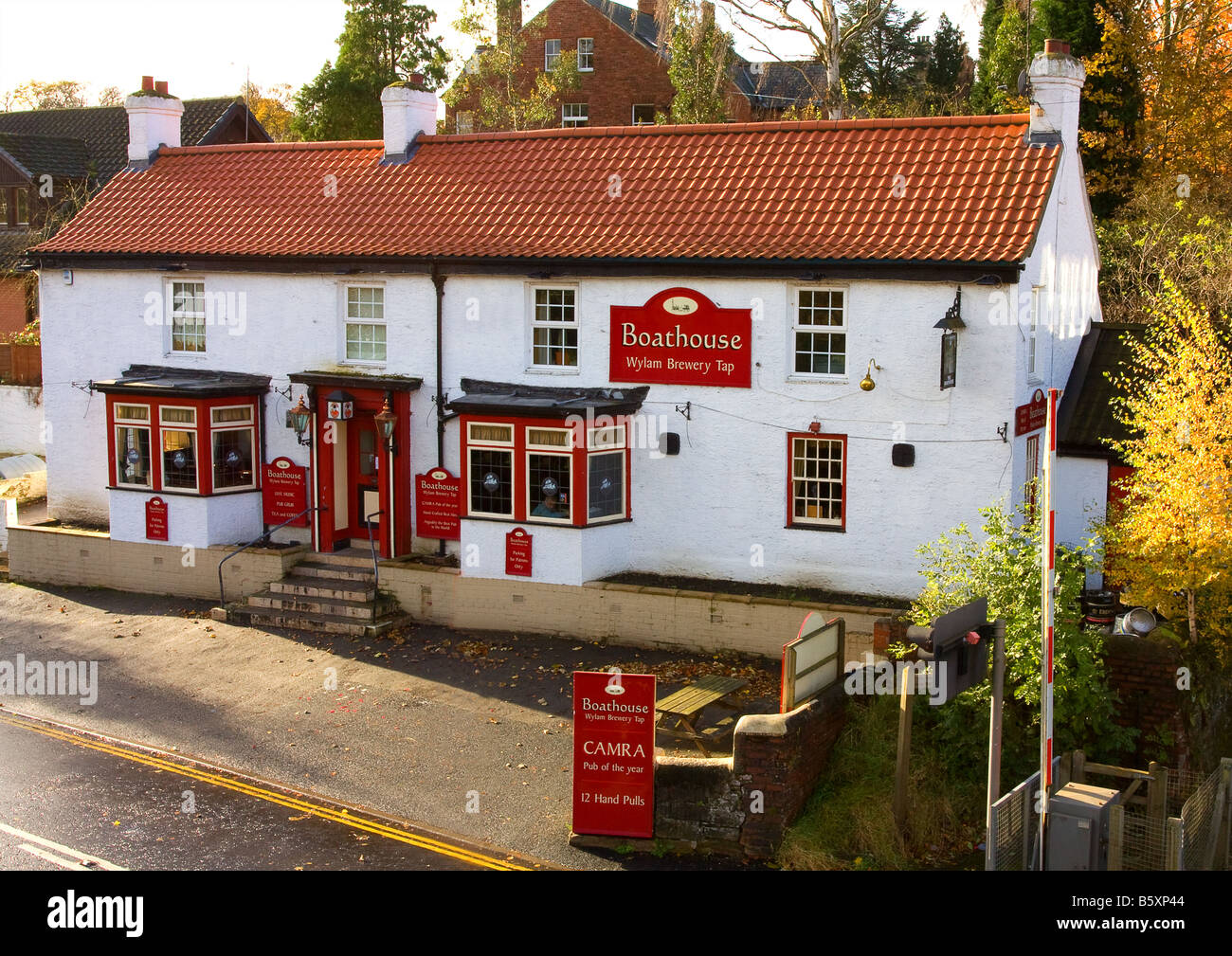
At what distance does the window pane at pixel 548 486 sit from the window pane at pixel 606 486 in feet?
1.17

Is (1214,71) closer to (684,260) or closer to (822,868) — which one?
(684,260)

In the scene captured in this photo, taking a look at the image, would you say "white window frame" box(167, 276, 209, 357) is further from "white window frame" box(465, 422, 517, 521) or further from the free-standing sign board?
the free-standing sign board

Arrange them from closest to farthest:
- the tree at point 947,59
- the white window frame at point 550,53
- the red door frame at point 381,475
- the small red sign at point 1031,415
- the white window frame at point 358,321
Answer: the small red sign at point 1031,415 → the red door frame at point 381,475 → the white window frame at point 358,321 → the tree at point 947,59 → the white window frame at point 550,53

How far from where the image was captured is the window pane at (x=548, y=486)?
19.1 meters

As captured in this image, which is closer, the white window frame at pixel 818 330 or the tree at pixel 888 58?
the white window frame at pixel 818 330

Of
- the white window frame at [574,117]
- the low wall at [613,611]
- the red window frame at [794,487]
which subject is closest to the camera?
the low wall at [613,611]

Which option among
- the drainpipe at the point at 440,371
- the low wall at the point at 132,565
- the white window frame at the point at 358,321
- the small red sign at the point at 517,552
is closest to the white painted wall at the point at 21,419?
the low wall at the point at 132,565

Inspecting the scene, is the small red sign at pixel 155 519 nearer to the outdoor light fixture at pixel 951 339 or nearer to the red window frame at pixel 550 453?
the red window frame at pixel 550 453

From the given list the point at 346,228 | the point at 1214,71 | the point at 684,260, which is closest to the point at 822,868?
the point at 684,260

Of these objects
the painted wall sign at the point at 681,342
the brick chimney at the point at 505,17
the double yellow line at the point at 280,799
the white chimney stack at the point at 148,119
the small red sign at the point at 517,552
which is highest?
the brick chimney at the point at 505,17

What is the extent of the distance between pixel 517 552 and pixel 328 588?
10.7 ft

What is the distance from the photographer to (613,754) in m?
12.7

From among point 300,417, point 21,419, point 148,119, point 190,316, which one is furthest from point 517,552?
point 21,419

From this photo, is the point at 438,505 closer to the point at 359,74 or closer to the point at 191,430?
the point at 191,430
